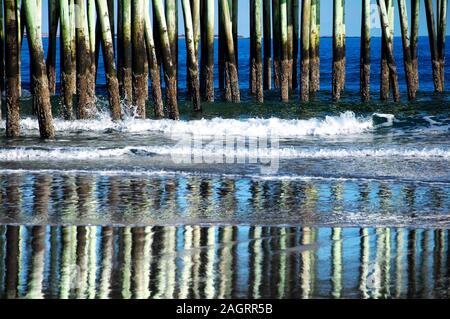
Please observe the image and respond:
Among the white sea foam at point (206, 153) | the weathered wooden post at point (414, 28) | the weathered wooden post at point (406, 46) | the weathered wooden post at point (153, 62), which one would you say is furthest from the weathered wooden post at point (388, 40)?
the white sea foam at point (206, 153)

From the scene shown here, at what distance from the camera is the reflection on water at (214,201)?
7.58m

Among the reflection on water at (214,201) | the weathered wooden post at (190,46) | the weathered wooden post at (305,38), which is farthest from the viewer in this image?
the weathered wooden post at (305,38)

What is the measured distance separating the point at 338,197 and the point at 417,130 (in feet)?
25.0

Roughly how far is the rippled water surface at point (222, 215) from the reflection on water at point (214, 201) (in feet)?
0.05

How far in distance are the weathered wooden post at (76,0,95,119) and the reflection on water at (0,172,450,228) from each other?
4.32 meters

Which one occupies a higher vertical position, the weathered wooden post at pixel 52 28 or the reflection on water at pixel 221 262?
the weathered wooden post at pixel 52 28

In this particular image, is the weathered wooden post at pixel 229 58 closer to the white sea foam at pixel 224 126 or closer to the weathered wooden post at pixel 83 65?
the white sea foam at pixel 224 126

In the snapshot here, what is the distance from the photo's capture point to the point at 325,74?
128 feet

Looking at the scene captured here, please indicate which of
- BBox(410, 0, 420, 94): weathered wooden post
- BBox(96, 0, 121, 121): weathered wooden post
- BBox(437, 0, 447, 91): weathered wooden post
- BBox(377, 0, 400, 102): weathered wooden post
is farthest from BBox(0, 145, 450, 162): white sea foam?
BBox(437, 0, 447, 91): weathered wooden post

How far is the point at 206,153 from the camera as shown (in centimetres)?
1231

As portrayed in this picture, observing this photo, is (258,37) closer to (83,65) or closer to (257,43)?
(257,43)

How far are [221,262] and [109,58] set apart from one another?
29.2ft
